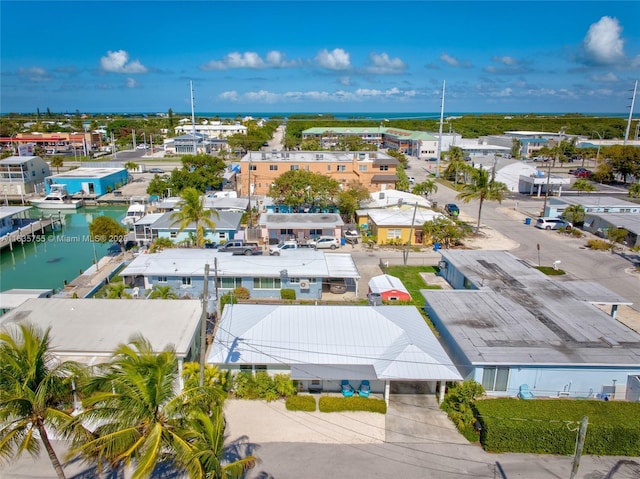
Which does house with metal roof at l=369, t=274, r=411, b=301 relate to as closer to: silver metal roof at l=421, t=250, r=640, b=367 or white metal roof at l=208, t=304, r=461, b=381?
silver metal roof at l=421, t=250, r=640, b=367

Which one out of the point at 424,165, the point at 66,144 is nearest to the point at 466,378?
the point at 424,165

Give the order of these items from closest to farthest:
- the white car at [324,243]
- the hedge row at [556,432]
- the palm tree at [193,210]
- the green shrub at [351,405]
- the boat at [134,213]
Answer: the hedge row at [556,432] < the green shrub at [351,405] < the palm tree at [193,210] < the white car at [324,243] < the boat at [134,213]

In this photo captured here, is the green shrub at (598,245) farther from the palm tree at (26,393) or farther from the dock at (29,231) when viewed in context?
the dock at (29,231)

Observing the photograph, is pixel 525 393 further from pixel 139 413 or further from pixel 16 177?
pixel 16 177

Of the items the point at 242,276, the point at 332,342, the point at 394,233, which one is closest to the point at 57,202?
the point at 242,276

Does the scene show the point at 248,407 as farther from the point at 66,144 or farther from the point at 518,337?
the point at 66,144

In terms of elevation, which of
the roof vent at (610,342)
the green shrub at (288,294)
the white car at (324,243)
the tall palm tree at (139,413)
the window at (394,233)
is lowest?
the green shrub at (288,294)

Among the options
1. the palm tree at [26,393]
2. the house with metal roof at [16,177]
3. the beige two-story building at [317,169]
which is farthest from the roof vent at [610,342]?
the house with metal roof at [16,177]
